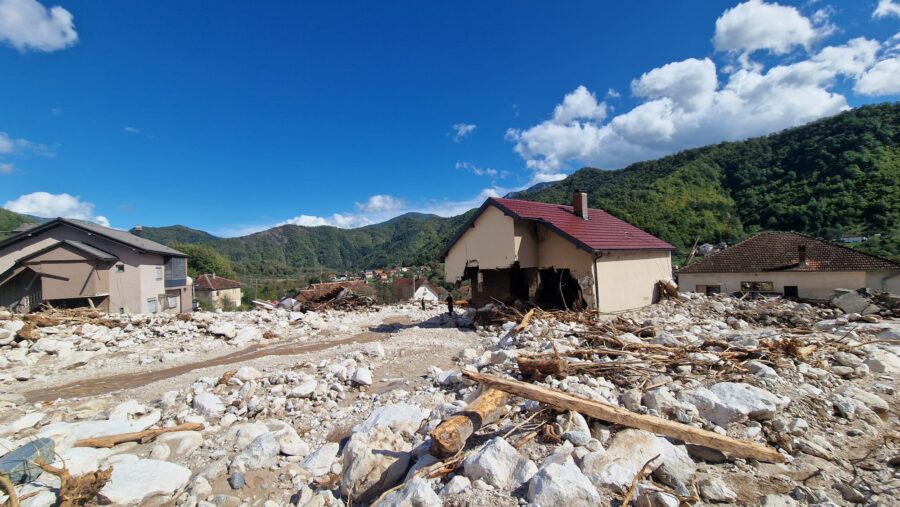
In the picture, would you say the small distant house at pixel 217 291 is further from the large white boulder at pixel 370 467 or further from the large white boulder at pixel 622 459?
the large white boulder at pixel 622 459

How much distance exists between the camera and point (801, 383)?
16.3 feet

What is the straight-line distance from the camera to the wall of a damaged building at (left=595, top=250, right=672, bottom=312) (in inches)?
509

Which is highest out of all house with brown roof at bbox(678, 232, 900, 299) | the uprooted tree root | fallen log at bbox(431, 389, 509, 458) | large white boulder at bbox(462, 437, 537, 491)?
house with brown roof at bbox(678, 232, 900, 299)

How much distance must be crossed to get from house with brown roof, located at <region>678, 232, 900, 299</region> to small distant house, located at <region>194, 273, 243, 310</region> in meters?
39.8

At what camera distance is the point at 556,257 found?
13.8 metres

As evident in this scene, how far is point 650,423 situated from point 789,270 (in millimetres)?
20676

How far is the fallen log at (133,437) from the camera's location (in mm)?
4998

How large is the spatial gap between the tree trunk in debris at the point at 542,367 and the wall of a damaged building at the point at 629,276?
25.9 feet

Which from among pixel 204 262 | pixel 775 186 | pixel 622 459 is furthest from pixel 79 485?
pixel 204 262

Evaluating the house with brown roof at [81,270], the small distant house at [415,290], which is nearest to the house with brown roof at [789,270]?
the small distant house at [415,290]

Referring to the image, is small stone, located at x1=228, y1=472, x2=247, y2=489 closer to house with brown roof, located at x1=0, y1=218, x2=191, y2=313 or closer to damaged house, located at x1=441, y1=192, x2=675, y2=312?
damaged house, located at x1=441, y1=192, x2=675, y2=312

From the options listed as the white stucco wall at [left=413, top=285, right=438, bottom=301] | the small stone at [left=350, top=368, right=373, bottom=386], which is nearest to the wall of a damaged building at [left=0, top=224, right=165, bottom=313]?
the small stone at [left=350, top=368, right=373, bottom=386]

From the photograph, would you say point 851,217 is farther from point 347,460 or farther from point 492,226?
point 347,460

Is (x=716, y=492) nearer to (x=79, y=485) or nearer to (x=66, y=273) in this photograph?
(x=79, y=485)
